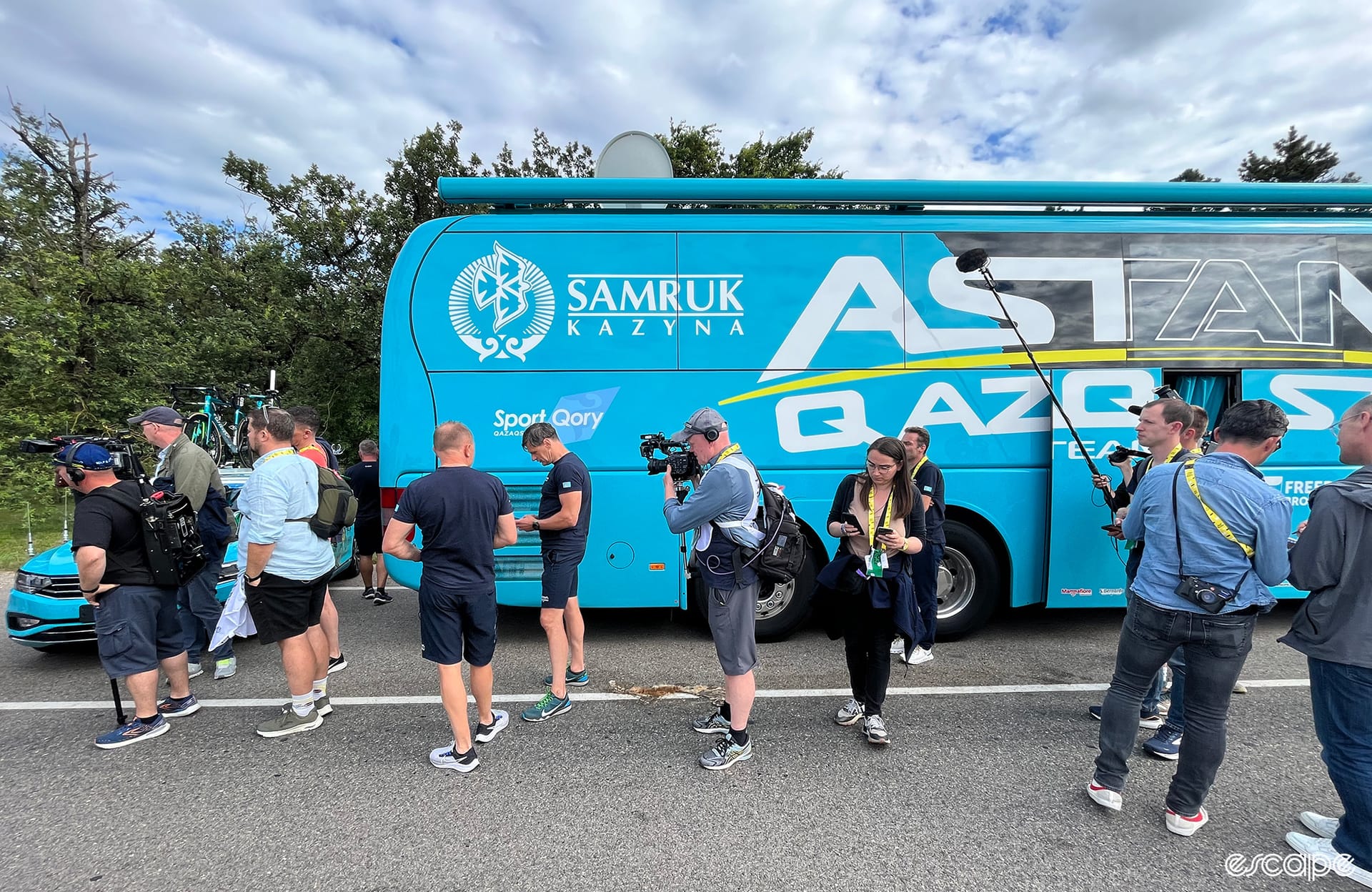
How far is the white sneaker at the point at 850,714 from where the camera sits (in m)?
3.52

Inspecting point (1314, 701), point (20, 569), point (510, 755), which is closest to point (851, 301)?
point (1314, 701)

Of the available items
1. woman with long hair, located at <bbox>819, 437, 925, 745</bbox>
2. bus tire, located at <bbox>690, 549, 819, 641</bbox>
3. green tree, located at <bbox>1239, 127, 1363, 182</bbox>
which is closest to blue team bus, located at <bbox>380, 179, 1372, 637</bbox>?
bus tire, located at <bbox>690, 549, 819, 641</bbox>

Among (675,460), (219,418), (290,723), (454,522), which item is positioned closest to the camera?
(454,522)

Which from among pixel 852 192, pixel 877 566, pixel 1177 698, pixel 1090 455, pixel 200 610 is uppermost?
pixel 852 192

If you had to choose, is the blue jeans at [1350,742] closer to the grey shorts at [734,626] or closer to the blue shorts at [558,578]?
the grey shorts at [734,626]

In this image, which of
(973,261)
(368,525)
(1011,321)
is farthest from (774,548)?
(368,525)

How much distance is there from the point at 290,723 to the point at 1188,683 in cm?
450

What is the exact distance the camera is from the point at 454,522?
9.80ft

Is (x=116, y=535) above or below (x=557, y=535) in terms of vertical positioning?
above

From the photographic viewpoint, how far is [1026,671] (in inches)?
168

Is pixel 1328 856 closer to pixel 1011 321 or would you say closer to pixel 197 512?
pixel 1011 321

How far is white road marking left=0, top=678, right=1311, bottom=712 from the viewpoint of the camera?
3811 millimetres

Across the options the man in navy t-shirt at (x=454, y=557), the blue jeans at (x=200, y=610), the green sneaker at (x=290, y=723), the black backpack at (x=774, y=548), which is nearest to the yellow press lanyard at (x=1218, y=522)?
the black backpack at (x=774, y=548)

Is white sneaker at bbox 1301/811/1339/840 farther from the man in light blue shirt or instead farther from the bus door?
the man in light blue shirt
